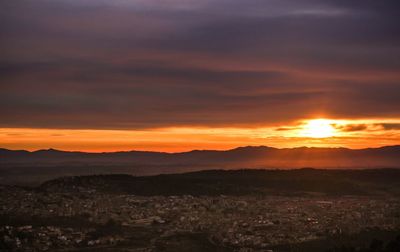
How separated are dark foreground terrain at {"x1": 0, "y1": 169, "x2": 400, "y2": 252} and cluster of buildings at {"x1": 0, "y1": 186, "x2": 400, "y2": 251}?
5 cm

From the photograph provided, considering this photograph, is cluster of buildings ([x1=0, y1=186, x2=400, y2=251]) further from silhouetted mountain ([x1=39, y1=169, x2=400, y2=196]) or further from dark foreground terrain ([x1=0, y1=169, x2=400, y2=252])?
silhouetted mountain ([x1=39, y1=169, x2=400, y2=196])

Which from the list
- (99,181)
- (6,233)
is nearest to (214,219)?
(6,233)

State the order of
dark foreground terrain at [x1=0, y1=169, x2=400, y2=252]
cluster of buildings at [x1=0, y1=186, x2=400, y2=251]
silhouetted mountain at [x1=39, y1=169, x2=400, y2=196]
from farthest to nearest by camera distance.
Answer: silhouetted mountain at [x1=39, y1=169, x2=400, y2=196]
cluster of buildings at [x1=0, y1=186, x2=400, y2=251]
dark foreground terrain at [x1=0, y1=169, x2=400, y2=252]

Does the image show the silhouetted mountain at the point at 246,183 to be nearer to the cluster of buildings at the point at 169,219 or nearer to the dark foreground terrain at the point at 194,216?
the dark foreground terrain at the point at 194,216

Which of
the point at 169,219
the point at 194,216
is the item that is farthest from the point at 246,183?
the point at 169,219

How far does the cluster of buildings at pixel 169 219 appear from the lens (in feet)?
103

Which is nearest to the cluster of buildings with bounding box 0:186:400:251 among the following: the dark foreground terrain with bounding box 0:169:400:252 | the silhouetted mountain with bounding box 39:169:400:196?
the dark foreground terrain with bounding box 0:169:400:252

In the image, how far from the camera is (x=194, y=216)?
38.6 m

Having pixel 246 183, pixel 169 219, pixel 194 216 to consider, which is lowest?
pixel 169 219

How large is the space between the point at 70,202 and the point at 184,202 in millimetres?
7244

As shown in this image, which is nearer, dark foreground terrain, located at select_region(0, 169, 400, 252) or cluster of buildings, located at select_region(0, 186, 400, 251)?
dark foreground terrain, located at select_region(0, 169, 400, 252)

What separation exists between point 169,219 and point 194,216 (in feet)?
4.93

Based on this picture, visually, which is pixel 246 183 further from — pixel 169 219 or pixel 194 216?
pixel 169 219

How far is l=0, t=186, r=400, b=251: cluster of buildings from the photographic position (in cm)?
3148
